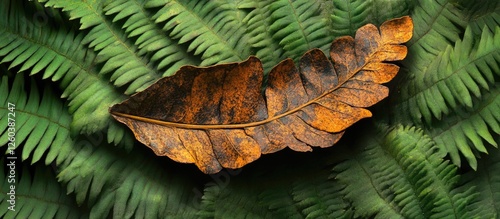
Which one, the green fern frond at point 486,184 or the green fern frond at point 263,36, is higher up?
the green fern frond at point 263,36

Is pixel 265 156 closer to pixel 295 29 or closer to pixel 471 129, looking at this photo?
pixel 295 29

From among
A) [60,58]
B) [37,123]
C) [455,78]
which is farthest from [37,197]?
[455,78]

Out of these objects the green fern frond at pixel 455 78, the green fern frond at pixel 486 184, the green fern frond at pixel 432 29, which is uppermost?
the green fern frond at pixel 432 29

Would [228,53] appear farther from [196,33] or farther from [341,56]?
[341,56]

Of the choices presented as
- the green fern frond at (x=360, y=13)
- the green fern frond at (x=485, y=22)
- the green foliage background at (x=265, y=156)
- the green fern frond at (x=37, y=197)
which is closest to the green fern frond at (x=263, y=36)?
the green foliage background at (x=265, y=156)

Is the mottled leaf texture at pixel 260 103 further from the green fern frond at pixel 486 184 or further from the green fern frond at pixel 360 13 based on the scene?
the green fern frond at pixel 486 184

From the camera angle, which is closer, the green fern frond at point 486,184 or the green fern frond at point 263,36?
the green fern frond at point 486,184
